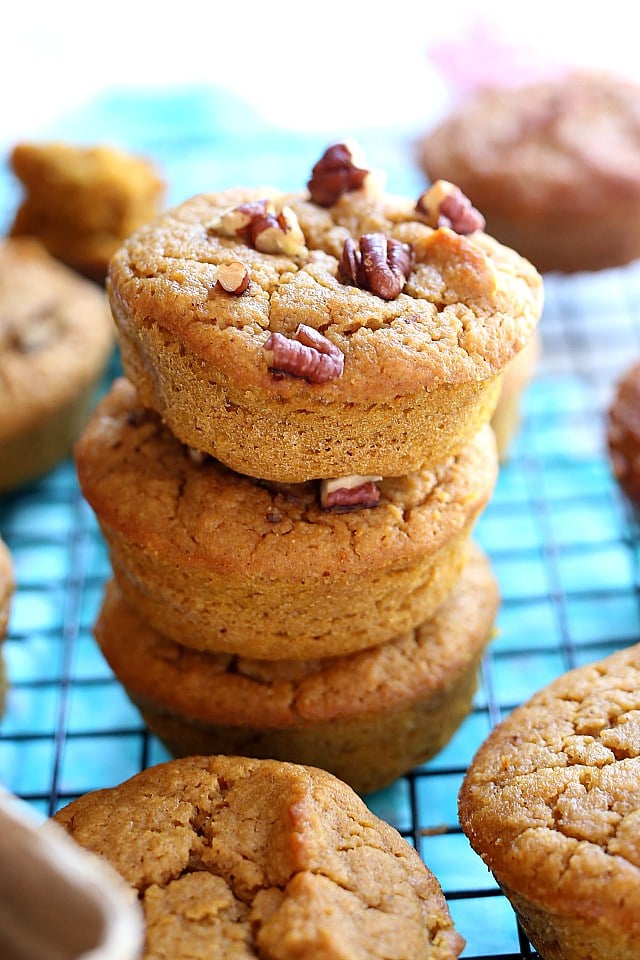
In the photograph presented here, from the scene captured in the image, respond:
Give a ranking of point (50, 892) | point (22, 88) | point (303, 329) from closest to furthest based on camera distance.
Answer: point (50, 892)
point (303, 329)
point (22, 88)

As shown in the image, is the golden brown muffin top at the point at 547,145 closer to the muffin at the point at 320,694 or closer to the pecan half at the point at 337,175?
the pecan half at the point at 337,175

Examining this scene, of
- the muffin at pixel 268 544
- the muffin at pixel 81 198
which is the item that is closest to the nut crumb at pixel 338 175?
the muffin at pixel 268 544

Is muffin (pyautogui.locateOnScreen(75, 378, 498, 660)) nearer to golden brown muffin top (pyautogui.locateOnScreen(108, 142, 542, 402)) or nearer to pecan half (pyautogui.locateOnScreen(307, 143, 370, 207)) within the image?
golden brown muffin top (pyautogui.locateOnScreen(108, 142, 542, 402))

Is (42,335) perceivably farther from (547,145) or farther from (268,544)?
(547,145)

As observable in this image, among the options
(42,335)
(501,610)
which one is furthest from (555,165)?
(42,335)

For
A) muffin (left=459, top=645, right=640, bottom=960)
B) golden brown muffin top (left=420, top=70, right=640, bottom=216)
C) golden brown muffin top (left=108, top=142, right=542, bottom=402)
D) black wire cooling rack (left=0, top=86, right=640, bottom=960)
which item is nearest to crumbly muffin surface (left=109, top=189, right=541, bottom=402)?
golden brown muffin top (left=108, top=142, right=542, bottom=402)

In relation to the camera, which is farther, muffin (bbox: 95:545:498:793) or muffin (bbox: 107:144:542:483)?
muffin (bbox: 95:545:498:793)

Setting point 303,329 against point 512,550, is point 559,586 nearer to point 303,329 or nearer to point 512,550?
point 512,550

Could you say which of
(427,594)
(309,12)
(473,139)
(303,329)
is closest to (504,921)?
(427,594)
